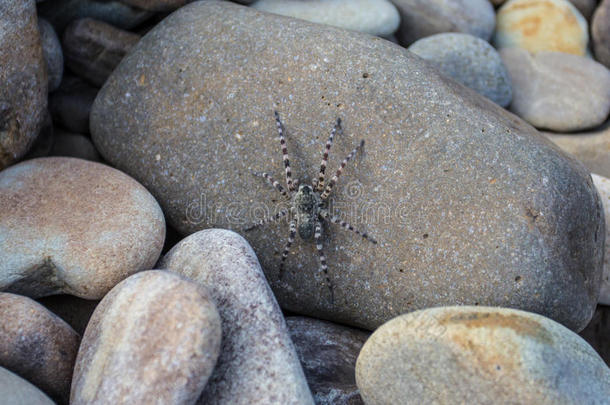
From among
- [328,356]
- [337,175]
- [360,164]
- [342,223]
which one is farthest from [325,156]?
[328,356]

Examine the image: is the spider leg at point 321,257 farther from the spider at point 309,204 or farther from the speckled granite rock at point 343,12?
the speckled granite rock at point 343,12

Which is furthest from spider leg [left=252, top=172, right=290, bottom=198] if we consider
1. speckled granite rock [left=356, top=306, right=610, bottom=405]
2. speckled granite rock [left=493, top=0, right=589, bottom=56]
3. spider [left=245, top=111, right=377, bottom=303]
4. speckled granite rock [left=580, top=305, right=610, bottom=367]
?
speckled granite rock [left=493, top=0, right=589, bottom=56]

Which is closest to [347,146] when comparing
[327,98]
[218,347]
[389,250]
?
[327,98]

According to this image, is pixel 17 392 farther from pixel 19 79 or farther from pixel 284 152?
pixel 284 152

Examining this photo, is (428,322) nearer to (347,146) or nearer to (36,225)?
(347,146)

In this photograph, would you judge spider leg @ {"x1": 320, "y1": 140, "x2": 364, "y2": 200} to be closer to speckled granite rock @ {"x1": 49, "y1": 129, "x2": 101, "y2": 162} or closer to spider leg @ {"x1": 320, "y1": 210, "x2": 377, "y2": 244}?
spider leg @ {"x1": 320, "y1": 210, "x2": 377, "y2": 244}
